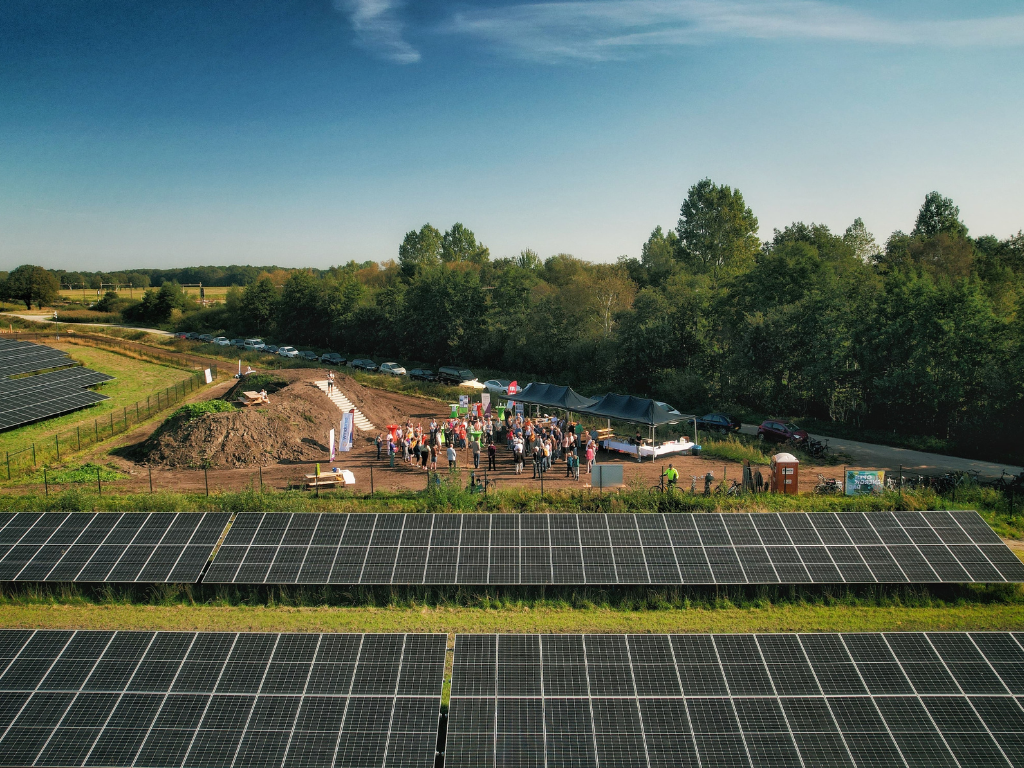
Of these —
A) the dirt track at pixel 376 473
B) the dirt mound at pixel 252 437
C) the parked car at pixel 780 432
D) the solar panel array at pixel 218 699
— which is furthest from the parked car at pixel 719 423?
the solar panel array at pixel 218 699

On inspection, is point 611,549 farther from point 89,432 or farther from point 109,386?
point 109,386

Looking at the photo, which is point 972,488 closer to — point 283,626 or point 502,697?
point 502,697

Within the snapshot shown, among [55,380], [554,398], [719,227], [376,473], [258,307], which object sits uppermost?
[719,227]

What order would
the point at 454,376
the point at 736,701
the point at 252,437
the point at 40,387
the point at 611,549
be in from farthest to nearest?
the point at 454,376 < the point at 40,387 < the point at 252,437 < the point at 611,549 < the point at 736,701

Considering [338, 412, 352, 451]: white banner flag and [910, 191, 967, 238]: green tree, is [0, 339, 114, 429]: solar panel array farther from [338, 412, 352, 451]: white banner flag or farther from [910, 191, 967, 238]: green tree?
[910, 191, 967, 238]: green tree

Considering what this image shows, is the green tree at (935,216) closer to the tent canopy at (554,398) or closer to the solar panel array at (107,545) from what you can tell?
the tent canopy at (554,398)

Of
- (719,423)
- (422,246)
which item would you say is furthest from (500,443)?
(422,246)

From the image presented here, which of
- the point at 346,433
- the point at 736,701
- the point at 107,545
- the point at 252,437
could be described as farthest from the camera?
the point at 252,437

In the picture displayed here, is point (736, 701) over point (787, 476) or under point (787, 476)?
under

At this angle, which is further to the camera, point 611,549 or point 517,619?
point 611,549
